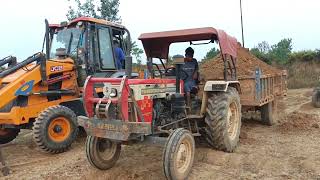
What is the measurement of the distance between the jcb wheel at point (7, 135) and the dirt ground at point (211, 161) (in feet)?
0.61

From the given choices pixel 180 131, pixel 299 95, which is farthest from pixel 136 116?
pixel 299 95

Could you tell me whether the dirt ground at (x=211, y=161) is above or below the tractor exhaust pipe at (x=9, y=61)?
below

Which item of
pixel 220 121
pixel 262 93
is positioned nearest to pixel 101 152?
pixel 220 121

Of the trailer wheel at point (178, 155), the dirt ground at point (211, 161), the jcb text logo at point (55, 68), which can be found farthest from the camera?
the jcb text logo at point (55, 68)

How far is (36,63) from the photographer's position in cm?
808

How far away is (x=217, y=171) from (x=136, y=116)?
155 cm

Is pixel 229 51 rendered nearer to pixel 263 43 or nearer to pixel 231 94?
pixel 231 94

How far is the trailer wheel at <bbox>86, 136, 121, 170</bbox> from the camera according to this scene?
6031 millimetres

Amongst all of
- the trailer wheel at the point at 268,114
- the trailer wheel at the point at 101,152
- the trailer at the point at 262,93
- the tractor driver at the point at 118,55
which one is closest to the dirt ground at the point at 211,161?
the trailer wheel at the point at 101,152

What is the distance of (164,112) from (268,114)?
4.41 metres

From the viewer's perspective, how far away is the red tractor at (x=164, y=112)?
210 inches

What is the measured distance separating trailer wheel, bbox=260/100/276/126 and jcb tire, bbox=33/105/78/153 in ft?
16.0

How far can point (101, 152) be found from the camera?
20.4ft

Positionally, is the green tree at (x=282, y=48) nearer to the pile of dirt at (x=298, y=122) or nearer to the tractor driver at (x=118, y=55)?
the pile of dirt at (x=298, y=122)
